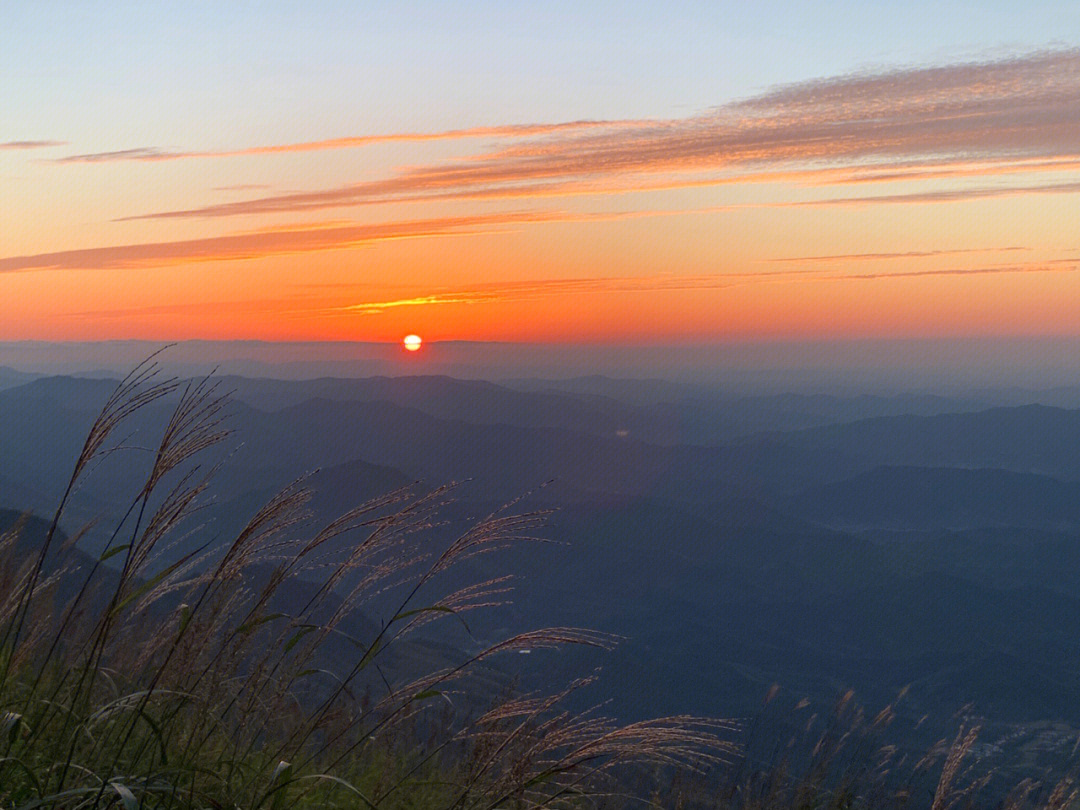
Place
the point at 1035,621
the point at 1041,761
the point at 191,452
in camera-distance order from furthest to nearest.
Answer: the point at 1035,621 < the point at 1041,761 < the point at 191,452

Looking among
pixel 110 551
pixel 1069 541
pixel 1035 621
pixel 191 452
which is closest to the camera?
pixel 191 452

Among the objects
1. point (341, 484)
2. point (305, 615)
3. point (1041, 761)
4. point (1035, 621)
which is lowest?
point (1035, 621)

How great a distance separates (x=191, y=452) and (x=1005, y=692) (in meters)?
138

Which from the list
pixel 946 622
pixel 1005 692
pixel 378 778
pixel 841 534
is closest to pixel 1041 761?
pixel 1005 692

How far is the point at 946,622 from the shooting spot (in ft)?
495

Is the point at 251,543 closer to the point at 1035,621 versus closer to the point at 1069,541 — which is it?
the point at 1035,621

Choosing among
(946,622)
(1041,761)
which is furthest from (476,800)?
(946,622)

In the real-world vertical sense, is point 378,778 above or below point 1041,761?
above

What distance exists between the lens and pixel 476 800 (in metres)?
2.47

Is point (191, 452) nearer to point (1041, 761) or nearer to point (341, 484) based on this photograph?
point (1041, 761)

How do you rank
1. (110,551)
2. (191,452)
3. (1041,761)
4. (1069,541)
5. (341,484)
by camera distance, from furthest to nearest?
1. (1069,541)
2. (341,484)
3. (1041,761)
4. (110,551)
5. (191,452)

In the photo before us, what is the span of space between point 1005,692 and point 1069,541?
9046 centimetres

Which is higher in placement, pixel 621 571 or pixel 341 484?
pixel 341 484

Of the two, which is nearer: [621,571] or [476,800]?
[476,800]
